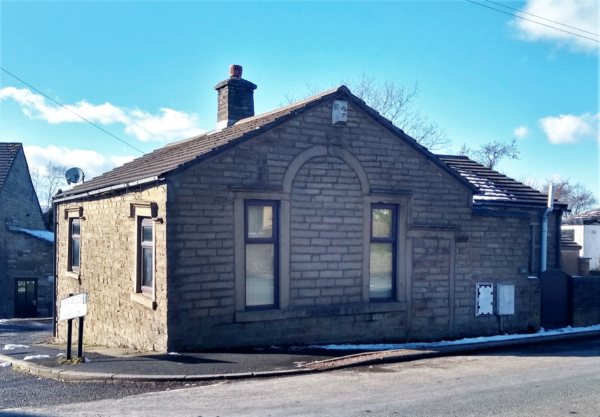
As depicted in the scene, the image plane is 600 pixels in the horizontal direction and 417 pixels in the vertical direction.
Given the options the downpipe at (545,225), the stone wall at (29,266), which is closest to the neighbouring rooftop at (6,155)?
the stone wall at (29,266)

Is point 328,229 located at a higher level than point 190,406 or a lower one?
higher

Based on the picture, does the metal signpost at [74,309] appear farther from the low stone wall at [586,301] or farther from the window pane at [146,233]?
the low stone wall at [586,301]

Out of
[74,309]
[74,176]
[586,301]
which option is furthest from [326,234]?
[74,176]

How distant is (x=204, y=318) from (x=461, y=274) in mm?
6019

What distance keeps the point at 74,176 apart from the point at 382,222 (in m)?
10.4

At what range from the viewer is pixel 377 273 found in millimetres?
11742

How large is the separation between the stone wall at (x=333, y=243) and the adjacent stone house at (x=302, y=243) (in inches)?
1.0

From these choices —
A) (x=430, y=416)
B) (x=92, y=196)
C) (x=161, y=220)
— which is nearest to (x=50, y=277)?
(x=92, y=196)

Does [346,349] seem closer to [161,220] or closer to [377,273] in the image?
[377,273]

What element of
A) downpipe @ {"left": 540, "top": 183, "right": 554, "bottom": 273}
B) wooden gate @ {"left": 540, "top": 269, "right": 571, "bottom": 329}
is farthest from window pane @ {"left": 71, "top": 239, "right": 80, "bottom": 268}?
downpipe @ {"left": 540, "top": 183, "right": 554, "bottom": 273}

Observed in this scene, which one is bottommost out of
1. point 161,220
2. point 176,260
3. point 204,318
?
point 204,318

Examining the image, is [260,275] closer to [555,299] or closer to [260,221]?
[260,221]

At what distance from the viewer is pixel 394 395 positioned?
7.45m

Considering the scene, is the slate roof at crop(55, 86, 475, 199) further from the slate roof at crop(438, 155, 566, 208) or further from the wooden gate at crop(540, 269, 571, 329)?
the wooden gate at crop(540, 269, 571, 329)
